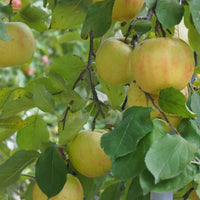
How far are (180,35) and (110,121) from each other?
297 millimetres

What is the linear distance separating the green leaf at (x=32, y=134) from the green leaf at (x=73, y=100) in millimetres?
171

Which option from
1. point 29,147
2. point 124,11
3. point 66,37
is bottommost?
point 29,147

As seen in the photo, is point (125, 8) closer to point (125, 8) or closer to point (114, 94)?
point (125, 8)

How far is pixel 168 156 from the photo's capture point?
0.57 meters

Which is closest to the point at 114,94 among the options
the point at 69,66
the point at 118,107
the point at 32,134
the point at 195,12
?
the point at 118,107

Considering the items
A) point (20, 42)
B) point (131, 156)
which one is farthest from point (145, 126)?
point (20, 42)

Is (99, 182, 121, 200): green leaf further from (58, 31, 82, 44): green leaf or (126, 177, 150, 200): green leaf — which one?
(58, 31, 82, 44): green leaf

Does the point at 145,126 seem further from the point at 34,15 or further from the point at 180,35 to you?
the point at 34,15

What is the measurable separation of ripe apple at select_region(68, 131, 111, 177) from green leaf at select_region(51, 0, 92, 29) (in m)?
0.30

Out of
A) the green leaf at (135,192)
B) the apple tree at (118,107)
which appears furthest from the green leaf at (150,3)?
the green leaf at (135,192)

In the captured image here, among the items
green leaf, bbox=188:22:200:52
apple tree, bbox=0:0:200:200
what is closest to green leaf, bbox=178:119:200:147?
apple tree, bbox=0:0:200:200

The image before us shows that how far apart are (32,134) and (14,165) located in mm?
Result: 178

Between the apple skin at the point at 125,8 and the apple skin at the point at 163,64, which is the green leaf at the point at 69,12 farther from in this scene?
the apple skin at the point at 163,64

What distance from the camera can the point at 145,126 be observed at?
0.61m
